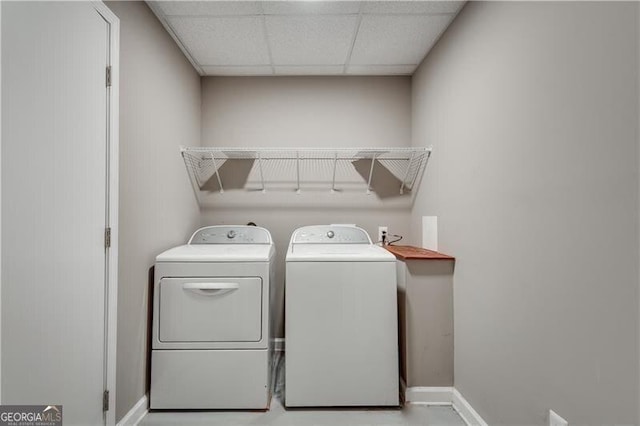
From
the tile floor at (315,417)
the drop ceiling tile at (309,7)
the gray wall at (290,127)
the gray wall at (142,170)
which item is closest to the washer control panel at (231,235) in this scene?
the gray wall at (142,170)

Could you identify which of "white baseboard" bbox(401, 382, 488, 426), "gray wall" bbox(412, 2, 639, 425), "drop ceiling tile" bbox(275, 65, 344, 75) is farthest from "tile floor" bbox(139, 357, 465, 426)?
"drop ceiling tile" bbox(275, 65, 344, 75)

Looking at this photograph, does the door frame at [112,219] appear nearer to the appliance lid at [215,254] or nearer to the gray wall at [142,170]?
the gray wall at [142,170]

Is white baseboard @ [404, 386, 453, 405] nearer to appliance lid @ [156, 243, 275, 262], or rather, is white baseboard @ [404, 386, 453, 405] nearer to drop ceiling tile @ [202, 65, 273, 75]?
appliance lid @ [156, 243, 275, 262]

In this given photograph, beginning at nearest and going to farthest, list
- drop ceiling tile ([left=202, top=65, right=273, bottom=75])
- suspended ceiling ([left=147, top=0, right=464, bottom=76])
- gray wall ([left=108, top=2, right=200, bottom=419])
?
gray wall ([left=108, top=2, right=200, bottom=419]) → suspended ceiling ([left=147, top=0, right=464, bottom=76]) → drop ceiling tile ([left=202, top=65, right=273, bottom=75])

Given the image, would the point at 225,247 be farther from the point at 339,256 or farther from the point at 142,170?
the point at 339,256

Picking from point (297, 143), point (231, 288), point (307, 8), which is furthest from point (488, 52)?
point (231, 288)

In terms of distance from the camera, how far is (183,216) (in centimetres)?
215

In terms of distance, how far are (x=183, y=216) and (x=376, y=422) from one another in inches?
72.4

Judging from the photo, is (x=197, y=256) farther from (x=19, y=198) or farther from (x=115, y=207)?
(x=19, y=198)

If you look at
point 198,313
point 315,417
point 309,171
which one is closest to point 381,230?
point 309,171

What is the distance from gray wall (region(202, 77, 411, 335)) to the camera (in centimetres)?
253

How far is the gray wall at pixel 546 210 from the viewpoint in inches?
32.1

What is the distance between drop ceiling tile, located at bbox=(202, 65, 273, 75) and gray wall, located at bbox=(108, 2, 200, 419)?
360mm

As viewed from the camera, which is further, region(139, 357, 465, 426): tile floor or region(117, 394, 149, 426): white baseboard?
region(139, 357, 465, 426): tile floor
